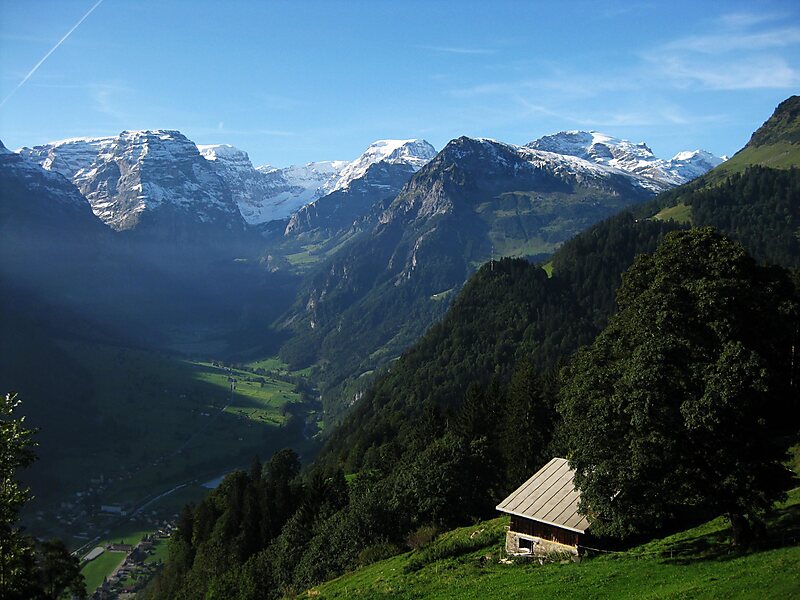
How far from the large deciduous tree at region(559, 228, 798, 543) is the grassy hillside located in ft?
7.54

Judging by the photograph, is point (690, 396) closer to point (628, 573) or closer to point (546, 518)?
point (628, 573)

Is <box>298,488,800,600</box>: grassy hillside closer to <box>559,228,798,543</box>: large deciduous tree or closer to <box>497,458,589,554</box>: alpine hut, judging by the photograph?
<box>497,458,589,554</box>: alpine hut

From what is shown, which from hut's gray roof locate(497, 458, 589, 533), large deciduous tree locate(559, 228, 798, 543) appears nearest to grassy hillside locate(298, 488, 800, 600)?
large deciduous tree locate(559, 228, 798, 543)

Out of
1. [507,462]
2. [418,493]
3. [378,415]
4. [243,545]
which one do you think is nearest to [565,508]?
[418,493]

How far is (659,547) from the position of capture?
1577 inches

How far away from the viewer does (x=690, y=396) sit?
108 feet

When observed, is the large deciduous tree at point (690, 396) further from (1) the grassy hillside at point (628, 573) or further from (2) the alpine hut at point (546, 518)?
(2) the alpine hut at point (546, 518)

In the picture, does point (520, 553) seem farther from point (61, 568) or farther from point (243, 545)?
point (243, 545)

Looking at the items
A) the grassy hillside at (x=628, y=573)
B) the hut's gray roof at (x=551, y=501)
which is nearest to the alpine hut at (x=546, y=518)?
the hut's gray roof at (x=551, y=501)

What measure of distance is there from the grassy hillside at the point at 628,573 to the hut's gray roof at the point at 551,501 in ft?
9.10

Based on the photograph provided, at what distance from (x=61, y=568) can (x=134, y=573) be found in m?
120

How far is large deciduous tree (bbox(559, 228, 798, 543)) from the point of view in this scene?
32.3 m

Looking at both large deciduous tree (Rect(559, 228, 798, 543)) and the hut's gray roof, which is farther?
the hut's gray roof

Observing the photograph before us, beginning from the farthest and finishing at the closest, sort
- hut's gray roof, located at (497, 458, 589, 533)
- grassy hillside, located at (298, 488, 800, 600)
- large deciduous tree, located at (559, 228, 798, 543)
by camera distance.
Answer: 1. hut's gray roof, located at (497, 458, 589, 533)
2. large deciduous tree, located at (559, 228, 798, 543)
3. grassy hillside, located at (298, 488, 800, 600)
